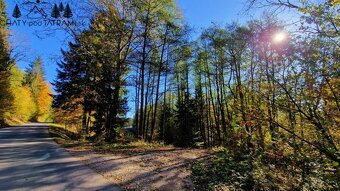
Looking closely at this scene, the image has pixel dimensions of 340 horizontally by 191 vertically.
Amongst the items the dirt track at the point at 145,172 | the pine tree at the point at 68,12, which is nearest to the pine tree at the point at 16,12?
the pine tree at the point at 68,12

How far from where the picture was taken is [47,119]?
183 feet

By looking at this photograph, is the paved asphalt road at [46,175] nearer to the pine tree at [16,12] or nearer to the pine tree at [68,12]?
the pine tree at [16,12]

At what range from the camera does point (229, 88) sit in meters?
14.6

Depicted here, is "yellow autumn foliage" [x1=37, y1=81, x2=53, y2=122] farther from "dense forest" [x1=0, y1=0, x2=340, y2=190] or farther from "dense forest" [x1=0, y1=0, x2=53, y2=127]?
"dense forest" [x1=0, y1=0, x2=340, y2=190]

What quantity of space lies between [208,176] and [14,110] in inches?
1199

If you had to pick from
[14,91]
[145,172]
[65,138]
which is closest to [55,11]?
[145,172]

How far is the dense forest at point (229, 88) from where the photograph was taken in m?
4.28

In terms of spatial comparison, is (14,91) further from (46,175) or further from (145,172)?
(145,172)

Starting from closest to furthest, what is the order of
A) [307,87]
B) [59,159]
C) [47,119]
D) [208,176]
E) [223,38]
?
[307,87] → [208,176] → [59,159] → [223,38] → [47,119]

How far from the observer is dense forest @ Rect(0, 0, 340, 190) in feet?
14.0

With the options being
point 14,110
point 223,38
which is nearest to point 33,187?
point 223,38

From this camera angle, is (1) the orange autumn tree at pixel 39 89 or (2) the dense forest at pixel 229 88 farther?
(1) the orange autumn tree at pixel 39 89

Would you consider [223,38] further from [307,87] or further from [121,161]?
[307,87]

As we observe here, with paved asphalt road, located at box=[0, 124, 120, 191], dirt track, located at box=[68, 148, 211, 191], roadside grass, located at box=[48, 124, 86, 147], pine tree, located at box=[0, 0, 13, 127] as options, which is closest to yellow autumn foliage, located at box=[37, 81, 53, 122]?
pine tree, located at box=[0, 0, 13, 127]
